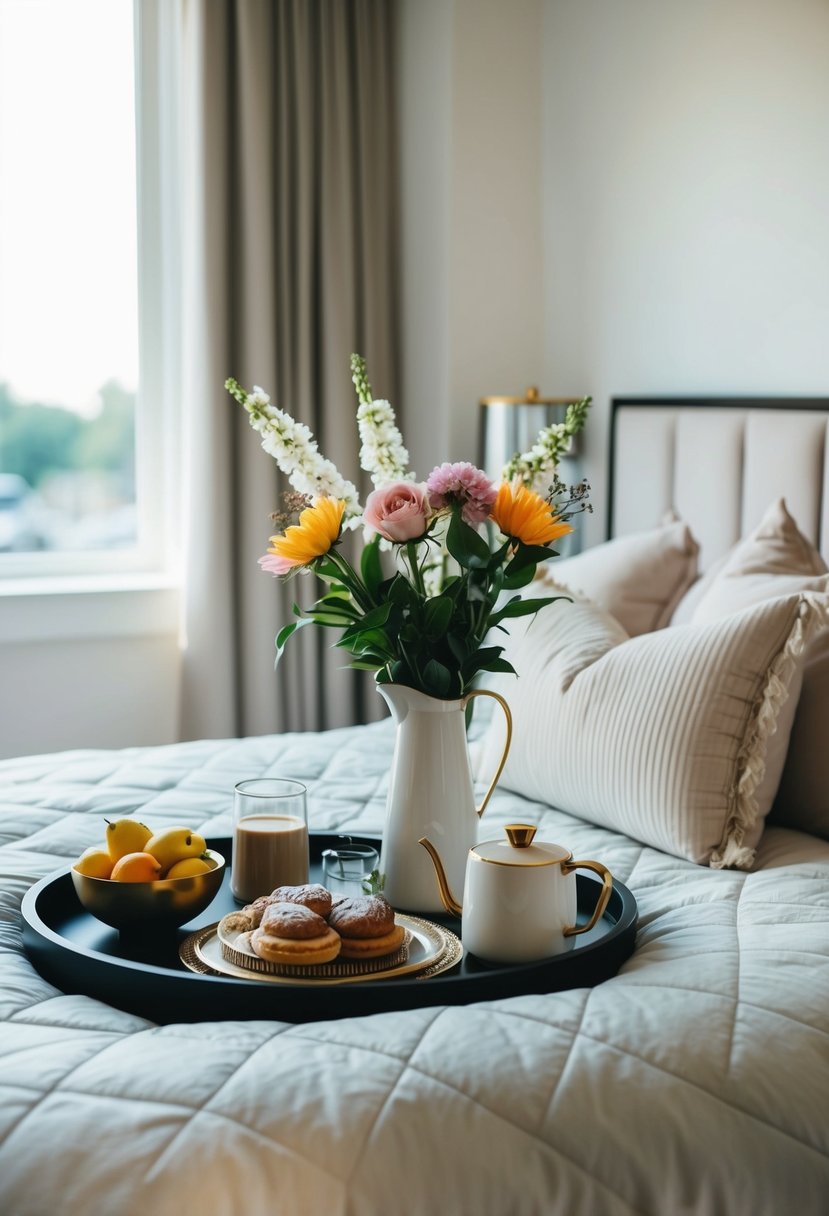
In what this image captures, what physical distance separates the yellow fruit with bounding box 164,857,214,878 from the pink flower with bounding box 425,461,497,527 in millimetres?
482

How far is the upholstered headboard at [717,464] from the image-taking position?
2.43 m

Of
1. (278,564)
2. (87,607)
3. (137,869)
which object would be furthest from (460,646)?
(87,607)

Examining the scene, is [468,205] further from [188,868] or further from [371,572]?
[188,868]

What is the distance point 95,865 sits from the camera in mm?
1311

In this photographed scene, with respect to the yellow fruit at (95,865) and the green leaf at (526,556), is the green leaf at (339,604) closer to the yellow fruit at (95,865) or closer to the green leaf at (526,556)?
the green leaf at (526,556)

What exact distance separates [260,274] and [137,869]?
2.27m

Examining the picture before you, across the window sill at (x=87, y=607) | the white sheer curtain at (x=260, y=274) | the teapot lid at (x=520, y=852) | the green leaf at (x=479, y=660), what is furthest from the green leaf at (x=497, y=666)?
the window sill at (x=87, y=607)

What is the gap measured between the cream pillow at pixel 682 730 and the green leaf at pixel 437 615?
1.08 feet

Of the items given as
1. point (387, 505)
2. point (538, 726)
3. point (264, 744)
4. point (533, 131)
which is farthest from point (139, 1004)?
point (533, 131)

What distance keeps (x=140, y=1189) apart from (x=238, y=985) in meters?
0.25

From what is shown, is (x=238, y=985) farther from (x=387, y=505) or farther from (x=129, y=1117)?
(x=387, y=505)

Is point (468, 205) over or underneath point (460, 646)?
over

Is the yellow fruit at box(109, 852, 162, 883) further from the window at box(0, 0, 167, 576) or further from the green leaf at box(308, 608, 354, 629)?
the window at box(0, 0, 167, 576)

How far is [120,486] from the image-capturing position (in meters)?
3.46
